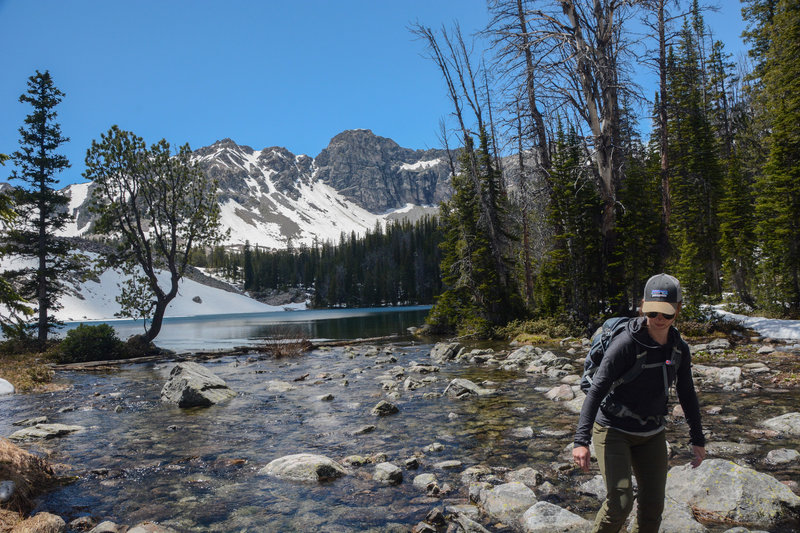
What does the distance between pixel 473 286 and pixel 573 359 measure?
9.50 meters

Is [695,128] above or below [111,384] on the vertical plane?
above

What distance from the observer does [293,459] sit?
6551mm

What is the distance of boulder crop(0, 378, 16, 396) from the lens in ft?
45.4

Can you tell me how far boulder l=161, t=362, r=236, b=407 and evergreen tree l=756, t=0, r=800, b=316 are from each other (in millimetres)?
20364

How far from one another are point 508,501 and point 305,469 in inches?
115

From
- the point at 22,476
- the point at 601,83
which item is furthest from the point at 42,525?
the point at 601,83

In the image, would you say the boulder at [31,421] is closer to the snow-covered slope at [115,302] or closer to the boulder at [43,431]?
the boulder at [43,431]

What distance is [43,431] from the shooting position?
8.66 meters

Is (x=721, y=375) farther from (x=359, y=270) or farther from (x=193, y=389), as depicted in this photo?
(x=359, y=270)

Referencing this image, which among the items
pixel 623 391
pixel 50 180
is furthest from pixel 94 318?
pixel 623 391

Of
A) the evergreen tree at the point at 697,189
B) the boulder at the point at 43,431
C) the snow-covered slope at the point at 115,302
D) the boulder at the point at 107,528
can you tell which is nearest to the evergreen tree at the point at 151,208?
the boulder at the point at 43,431

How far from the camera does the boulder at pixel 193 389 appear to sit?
11.4m

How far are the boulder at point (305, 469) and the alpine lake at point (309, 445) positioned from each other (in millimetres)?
183

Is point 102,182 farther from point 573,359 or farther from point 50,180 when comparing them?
point 573,359
